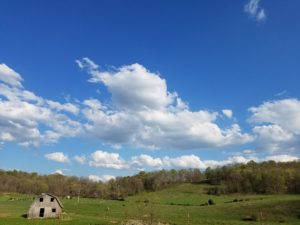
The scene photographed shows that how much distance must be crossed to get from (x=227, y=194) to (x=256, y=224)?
89617 mm

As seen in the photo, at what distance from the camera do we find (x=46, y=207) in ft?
289

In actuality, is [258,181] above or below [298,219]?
above

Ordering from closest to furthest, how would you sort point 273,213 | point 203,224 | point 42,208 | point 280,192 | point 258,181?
1. point 203,224
2. point 273,213
3. point 42,208
4. point 280,192
5. point 258,181

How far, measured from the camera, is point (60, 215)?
85.2 metres

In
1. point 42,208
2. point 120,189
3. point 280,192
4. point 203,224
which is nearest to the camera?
point 203,224

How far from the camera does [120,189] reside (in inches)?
7800

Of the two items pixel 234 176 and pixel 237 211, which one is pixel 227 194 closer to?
pixel 234 176

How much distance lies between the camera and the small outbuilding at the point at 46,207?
282 ft

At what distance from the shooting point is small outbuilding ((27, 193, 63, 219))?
8606cm

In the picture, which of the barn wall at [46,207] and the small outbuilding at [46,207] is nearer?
the barn wall at [46,207]

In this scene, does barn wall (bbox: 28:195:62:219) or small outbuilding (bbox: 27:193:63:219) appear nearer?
barn wall (bbox: 28:195:62:219)

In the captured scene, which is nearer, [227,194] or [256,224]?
[256,224]

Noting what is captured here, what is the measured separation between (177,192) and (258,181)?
3472 cm

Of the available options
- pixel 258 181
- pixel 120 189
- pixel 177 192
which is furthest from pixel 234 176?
pixel 120 189
